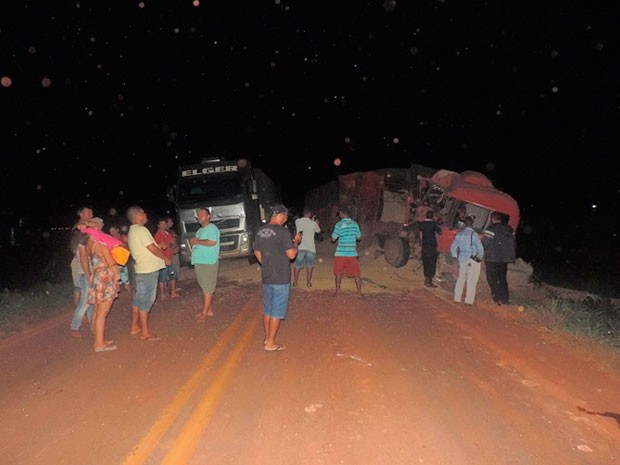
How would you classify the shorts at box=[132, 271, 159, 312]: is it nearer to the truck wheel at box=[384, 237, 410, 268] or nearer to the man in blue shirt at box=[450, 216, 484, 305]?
the man in blue shirt at box=[450, 216, 484, 305]

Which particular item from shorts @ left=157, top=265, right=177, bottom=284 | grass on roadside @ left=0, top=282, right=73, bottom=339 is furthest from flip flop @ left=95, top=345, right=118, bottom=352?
shorts @ left=157, top=265, right=177, bottom=284

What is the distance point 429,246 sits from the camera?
1171cm

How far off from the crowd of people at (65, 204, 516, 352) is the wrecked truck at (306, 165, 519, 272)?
1.82 metres

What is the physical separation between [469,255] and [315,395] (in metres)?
5.93

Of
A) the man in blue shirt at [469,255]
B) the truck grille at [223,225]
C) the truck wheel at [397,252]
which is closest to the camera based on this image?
the man in blue shirt at [469,255]

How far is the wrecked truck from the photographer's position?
1272 cm

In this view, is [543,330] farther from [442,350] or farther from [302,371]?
[302,371]

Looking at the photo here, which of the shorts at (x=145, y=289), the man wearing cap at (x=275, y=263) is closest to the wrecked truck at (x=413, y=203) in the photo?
the man wearing cap at (x=275, y=263)

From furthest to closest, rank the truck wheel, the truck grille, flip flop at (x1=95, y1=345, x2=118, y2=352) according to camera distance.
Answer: the truck grille < the truck wheel < flip flop at (x1=95, y1=345, x2=118, y2=352)

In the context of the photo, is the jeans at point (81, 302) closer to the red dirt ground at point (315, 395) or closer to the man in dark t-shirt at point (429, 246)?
the red dirt ground at point (315, 395)

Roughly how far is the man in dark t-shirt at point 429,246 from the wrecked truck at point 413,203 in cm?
96

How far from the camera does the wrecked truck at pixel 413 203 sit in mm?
12719

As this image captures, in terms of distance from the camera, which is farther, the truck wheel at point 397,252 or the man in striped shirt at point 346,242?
the truck wheel at point 397,252

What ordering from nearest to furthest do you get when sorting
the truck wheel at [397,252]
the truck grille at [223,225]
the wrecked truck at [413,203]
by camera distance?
the wrecked truck at [413,203] < the truck wheel at [397,252] < the truck grille at [223,225]
